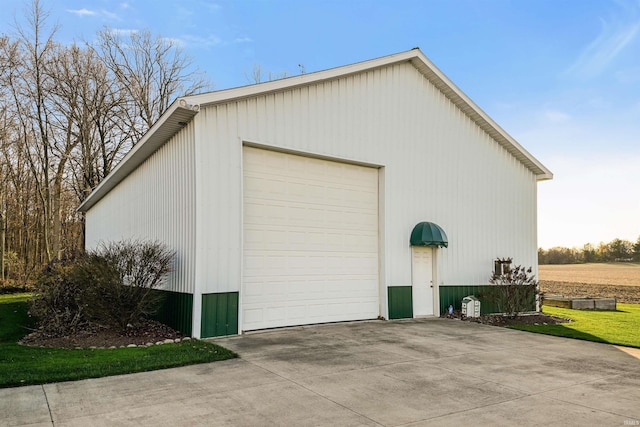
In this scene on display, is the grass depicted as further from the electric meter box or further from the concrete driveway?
the electric meter box

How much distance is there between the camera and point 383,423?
4246 millimetres

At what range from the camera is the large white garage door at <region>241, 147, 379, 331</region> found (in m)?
9.26

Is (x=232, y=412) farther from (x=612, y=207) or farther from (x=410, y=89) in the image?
(x=612, y=207)

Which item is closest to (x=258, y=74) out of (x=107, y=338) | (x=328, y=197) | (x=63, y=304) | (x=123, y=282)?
(x=328, y=197)

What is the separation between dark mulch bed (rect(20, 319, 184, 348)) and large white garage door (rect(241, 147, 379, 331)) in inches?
66.4

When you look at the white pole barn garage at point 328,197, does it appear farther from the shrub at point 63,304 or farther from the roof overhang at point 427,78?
the shrub at point 63,304

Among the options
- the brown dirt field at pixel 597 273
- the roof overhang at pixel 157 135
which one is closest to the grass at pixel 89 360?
the roof overhang at pixel 157 135

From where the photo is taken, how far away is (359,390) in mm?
5305

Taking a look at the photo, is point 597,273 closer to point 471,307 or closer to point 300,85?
point 471,307

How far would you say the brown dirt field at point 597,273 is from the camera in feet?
102

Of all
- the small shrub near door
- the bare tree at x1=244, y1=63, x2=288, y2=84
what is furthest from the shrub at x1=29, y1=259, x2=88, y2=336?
the bare tree at x1=244, y1=63, x2=288, y2=84

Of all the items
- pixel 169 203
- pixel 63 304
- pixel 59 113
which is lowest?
pixel 63 304

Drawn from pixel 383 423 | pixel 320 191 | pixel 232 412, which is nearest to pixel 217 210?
pixel 320 191

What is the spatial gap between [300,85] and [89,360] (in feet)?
21.9
